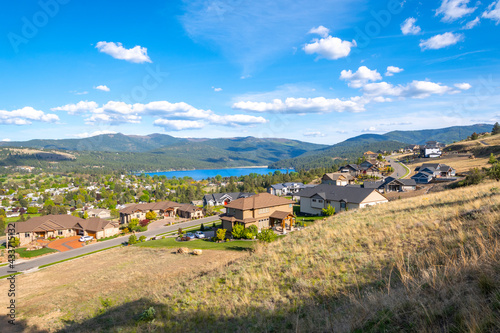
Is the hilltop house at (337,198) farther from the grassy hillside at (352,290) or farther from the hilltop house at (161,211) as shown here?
the grassy hillside at (352,290)

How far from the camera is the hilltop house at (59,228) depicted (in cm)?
5550

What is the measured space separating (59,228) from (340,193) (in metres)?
64.4

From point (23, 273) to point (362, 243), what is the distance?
43.8m

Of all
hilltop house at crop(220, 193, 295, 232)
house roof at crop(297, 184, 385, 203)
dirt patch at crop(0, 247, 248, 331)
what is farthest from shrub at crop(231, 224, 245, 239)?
house roof at crop(297, 184, 385, 203)

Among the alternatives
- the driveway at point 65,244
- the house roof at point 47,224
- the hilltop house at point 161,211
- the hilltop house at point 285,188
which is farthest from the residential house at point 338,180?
the house roof at point 47,224

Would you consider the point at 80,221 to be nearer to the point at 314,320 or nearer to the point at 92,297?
the point at 92,297

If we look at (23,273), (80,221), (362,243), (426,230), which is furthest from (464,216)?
(80,221)

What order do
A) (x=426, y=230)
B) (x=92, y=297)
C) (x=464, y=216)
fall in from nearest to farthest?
(x=426, y=230) < (x=464, y=216) < (x=92, y=297)

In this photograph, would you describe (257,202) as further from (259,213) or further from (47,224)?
(47,224)

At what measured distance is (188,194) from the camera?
11006cm

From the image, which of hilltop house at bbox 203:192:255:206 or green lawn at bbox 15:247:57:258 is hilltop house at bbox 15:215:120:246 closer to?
green lawn at bbox 15:247:57:258

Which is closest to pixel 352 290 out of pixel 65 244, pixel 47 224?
pixel 65 244

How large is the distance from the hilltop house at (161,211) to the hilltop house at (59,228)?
13698mm

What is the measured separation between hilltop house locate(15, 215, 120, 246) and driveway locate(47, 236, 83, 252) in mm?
3462
